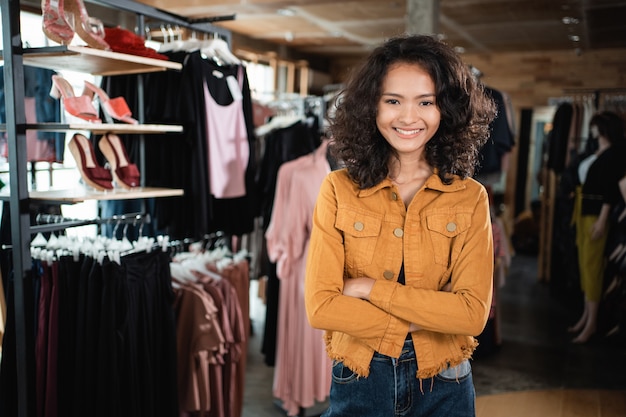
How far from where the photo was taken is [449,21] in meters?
7.18

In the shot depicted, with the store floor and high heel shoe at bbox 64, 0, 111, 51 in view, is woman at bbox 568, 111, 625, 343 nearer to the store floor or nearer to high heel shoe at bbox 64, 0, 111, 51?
the store floor

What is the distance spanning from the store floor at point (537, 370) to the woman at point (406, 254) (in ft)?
5.65

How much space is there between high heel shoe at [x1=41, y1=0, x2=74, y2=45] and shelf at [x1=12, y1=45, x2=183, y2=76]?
0.25ft

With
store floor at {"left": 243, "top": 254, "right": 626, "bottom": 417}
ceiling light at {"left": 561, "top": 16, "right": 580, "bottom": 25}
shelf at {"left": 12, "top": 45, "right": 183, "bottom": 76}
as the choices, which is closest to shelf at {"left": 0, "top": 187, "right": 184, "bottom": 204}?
shelf at {"left": 12, "top": 45, "right": 183, "bottom": 76}

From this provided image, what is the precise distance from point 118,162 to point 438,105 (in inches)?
68.8

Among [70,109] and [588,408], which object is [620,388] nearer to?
[588,408]

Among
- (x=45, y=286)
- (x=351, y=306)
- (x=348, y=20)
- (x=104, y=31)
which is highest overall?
(x=348, y=20)

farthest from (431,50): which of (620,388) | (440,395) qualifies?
(620,388)

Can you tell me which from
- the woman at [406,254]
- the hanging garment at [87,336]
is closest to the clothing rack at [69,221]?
the hanging garment at [87,336]

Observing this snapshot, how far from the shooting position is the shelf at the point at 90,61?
233cm

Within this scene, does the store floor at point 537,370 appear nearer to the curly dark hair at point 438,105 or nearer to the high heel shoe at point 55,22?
the curly dark hair at point 438,105

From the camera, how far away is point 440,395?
5.06 feet

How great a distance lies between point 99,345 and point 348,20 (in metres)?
5.78

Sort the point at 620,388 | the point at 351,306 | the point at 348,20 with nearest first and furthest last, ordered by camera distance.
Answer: the point at 351,306
the point at 620,388
the point at 348,20
